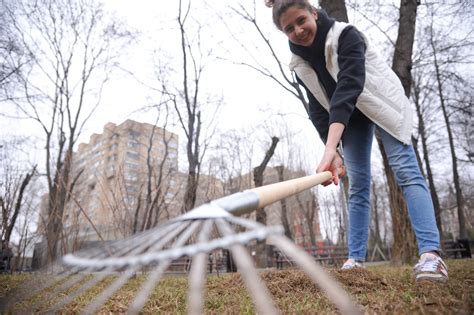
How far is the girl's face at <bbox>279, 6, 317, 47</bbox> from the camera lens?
5.79 feet

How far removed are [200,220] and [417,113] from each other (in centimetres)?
1284

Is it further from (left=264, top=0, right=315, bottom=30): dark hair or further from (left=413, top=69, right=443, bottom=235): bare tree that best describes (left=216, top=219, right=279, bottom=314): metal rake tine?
(left=413, top=69, right=443, bottom=235): bare tree

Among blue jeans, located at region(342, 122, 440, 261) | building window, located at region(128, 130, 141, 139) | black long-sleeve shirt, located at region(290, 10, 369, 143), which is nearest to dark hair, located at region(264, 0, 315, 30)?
black long-sleeve shirt, located at region(290, 10, 369, 143)

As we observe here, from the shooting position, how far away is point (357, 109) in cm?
213

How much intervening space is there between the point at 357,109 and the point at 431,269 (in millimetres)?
1017

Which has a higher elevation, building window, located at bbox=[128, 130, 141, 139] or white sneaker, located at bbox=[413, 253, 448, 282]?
building window, located at bbox=[128, 130, 141, 139]

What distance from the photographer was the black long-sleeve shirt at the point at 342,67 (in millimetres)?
1677

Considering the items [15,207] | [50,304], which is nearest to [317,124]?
[50,304]

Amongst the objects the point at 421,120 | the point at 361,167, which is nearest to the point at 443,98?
the point at 421,120

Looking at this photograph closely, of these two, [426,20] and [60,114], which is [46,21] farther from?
[426,20]

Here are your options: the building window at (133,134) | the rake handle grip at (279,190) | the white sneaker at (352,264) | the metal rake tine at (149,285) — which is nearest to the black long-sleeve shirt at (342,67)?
the rake handle grip at (279,190)

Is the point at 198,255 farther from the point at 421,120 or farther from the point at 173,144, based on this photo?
the point at 173,144

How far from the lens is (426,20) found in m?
6.95

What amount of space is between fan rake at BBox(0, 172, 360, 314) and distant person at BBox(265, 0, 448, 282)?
0.79 meters
